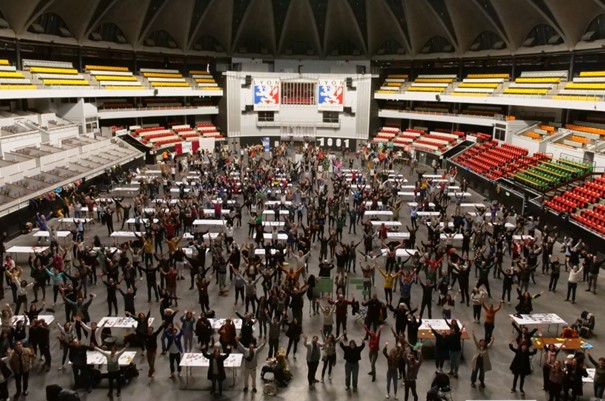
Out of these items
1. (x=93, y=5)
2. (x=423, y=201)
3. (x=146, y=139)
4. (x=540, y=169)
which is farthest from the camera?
(x=146, y=139)

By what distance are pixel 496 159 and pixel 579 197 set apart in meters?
12.1

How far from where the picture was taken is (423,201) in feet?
88.5

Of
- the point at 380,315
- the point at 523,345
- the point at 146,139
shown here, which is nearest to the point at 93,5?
the point at 146,139

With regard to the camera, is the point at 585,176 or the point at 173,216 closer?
the point at 173,216

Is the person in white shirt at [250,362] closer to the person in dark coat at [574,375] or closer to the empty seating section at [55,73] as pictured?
the person in dark coat at [574,375]

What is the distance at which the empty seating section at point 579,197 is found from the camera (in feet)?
81.9

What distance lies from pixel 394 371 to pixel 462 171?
30.3 metres

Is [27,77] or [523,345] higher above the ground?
[27,77]

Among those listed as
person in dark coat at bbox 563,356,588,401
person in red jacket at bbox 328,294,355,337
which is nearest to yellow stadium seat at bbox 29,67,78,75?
person in red jacket at bbox 328,294,355,337

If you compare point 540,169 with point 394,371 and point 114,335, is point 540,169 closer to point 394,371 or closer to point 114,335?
→ point 394,371

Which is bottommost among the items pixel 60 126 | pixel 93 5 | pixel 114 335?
pixel 114 335

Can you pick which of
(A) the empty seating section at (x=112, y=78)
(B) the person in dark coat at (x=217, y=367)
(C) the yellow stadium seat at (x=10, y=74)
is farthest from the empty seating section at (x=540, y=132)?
(C) the yellow stadium seat at (x=10, y=74)

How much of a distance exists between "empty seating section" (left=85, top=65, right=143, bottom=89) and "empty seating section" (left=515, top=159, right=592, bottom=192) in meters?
37.1

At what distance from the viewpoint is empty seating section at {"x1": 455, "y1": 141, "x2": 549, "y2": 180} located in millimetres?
33844
